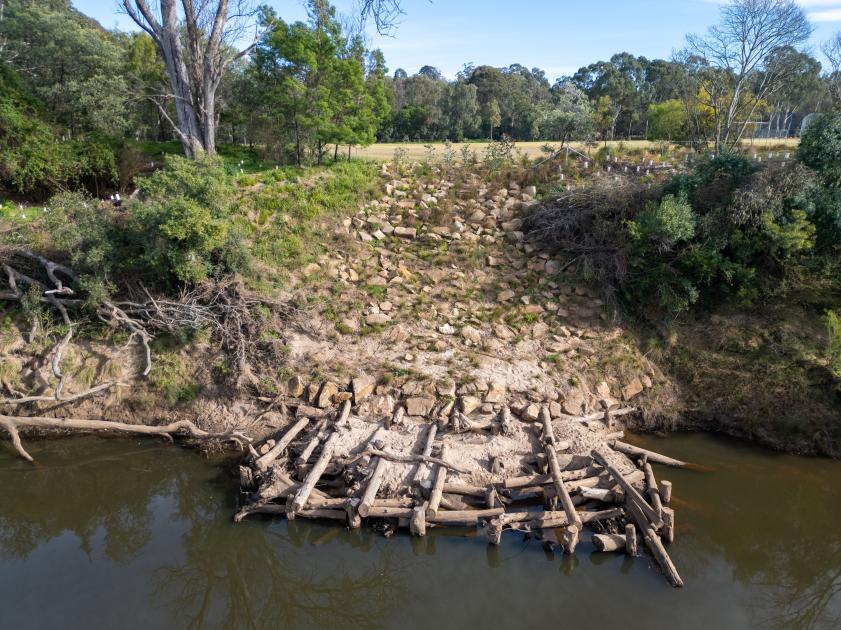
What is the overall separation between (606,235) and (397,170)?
8.17 metres

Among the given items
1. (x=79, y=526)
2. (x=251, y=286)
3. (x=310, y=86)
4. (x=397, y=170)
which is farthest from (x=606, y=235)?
(x=79, y=526)

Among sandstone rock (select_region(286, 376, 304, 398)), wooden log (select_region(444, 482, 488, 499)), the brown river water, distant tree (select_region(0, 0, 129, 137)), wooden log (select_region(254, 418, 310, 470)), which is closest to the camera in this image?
the brown river water

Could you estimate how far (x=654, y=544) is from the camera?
25.9 ft

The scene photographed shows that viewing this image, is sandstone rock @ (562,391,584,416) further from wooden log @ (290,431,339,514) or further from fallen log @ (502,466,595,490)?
wooden log @ (290,431,339,514)

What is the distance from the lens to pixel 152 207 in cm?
1169

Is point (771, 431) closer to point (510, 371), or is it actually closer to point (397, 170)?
point (510, 371)

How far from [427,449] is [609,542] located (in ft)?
10.9

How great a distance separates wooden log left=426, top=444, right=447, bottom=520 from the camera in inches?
328

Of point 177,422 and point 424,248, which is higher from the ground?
point 424,248

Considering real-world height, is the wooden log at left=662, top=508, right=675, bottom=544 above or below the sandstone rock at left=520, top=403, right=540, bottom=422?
below

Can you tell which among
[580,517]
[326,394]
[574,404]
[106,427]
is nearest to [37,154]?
[106,427]

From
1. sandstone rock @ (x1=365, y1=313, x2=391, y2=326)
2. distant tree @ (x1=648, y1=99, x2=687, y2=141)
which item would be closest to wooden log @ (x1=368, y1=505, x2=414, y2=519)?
sandstone rock @ (x1=365, y1=313, x2=391, y2=326)

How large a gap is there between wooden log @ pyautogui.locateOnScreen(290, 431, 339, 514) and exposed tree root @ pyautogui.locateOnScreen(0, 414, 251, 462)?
1.80 meters

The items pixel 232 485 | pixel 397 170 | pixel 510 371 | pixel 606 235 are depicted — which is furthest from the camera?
pixel 397 170
